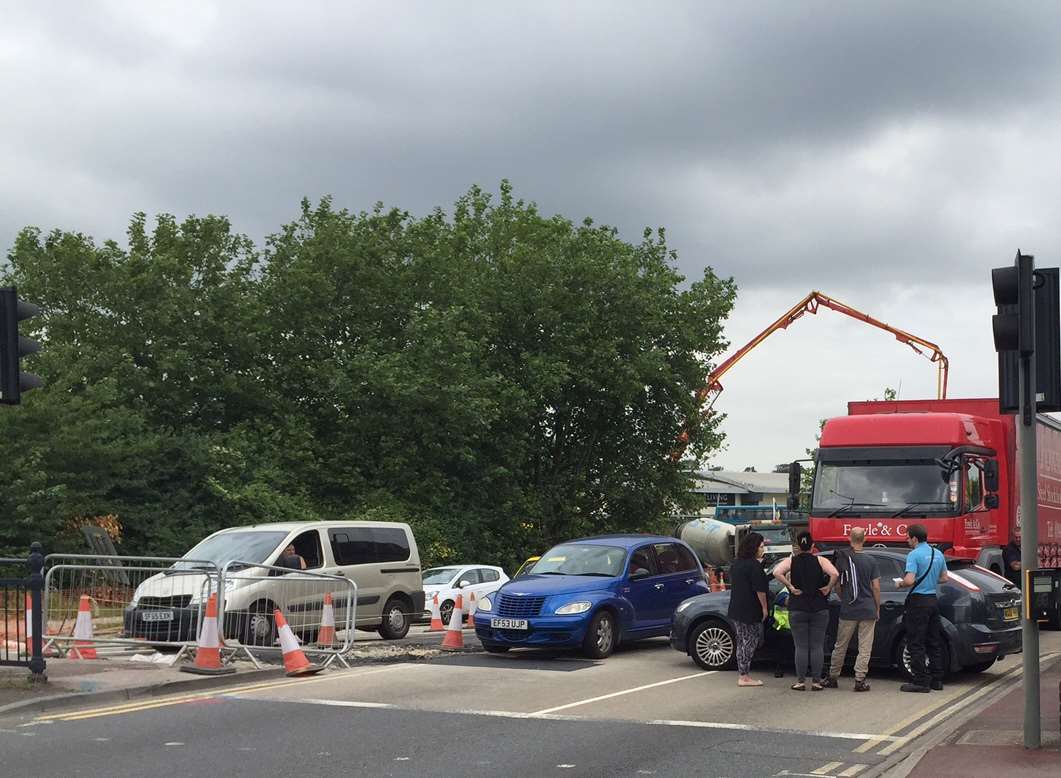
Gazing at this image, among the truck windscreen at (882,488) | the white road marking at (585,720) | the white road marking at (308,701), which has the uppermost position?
the truck windscreen at (882,488)

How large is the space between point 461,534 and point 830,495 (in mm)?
18552

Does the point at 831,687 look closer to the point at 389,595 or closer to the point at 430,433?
the point at 389,595

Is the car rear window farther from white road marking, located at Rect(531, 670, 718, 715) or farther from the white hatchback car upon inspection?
the white hatchback car

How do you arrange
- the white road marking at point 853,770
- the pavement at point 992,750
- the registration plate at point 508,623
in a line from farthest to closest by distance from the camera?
the registration plate at point 508,623 < the white road marking at point 853,770 < the pavement at point 992,750

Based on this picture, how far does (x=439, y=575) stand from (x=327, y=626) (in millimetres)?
11843

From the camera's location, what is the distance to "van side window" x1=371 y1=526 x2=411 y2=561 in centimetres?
2056

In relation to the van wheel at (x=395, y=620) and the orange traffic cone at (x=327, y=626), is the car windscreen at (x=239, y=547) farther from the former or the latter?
the van wheel at (x=395, y=620)

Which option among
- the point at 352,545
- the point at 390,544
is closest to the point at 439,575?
the point at 390,544

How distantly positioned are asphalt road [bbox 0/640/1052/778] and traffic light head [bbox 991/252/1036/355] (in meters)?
3.19

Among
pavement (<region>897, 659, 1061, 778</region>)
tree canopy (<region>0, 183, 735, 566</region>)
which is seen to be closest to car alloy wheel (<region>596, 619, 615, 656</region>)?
pavement (<region>897, 659, 1061, 778</region>)

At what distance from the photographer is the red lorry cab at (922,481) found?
62.4 ft

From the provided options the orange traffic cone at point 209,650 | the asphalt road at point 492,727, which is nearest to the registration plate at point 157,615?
the orange traffic cone at point 209,650

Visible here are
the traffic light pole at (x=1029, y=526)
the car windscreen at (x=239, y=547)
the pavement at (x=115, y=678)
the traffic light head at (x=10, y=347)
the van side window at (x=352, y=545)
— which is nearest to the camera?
the traffic light pole at (x=1029, y=526)

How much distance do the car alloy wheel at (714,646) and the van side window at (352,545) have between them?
6220 millimetres
